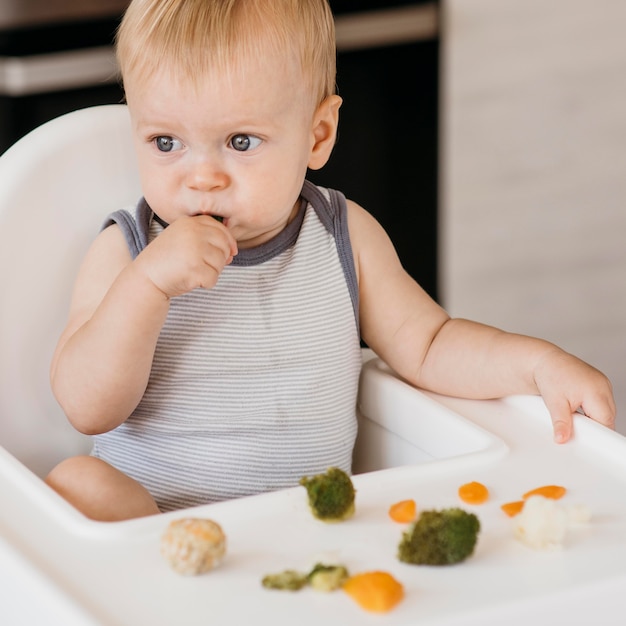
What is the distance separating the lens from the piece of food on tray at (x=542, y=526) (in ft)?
2.37

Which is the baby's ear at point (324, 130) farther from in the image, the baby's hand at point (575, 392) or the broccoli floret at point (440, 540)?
the broccoli floret at point (440, 540)

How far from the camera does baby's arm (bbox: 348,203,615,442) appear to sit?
0.96 m

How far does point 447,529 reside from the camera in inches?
28.0

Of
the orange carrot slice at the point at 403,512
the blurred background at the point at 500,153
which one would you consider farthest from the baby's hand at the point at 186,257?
the blurred background at the point at 500,153

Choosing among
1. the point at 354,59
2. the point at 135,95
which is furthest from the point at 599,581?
the point at 354,59

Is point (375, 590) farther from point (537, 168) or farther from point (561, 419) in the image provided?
point (537, 168)

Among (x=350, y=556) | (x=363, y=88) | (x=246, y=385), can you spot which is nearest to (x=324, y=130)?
(x=246, y=385)

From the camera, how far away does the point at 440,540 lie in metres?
0.70

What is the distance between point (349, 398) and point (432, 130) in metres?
→ 1.29

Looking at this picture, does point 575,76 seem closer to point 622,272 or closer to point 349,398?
point 622,272

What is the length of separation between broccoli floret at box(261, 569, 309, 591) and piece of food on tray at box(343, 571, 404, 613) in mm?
25

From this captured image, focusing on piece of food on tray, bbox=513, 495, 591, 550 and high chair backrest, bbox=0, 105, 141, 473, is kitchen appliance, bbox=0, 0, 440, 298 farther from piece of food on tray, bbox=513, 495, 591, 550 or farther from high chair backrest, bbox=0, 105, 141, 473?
piece of food on tray, bbox=513, 495, 591, 550

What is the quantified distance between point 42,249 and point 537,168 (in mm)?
1497

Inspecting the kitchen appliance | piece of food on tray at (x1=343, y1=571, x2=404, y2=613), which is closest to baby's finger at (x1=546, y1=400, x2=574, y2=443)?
piece of food on tray at (x1=343, y1=571, x2=404, y2=613)
